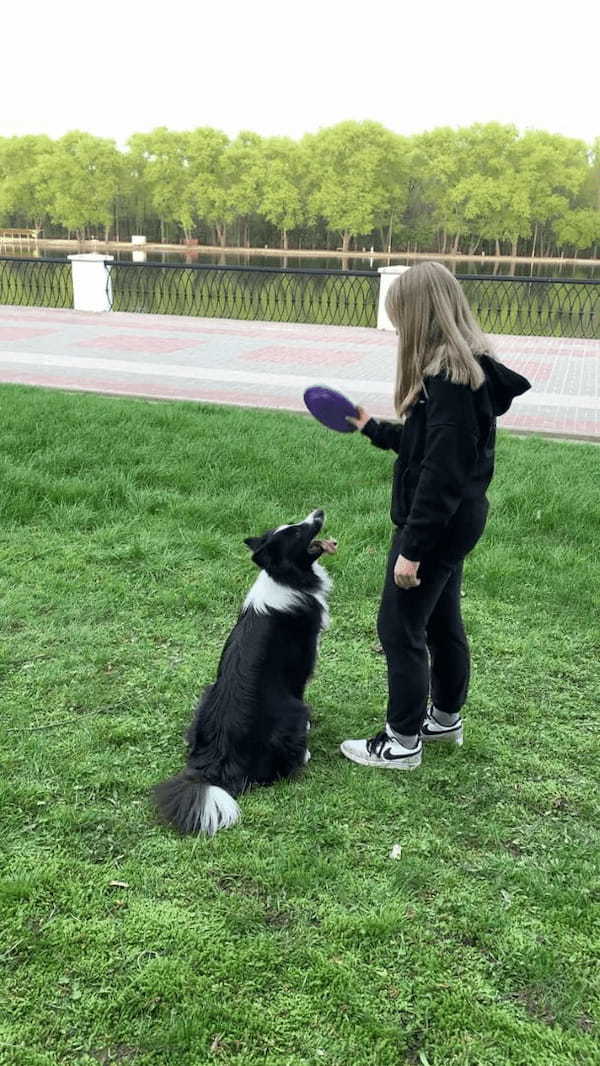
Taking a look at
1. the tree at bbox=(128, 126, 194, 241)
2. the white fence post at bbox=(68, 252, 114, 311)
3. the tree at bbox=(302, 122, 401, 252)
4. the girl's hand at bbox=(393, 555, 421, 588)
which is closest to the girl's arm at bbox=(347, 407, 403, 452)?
the girl's hand at bbox=(393, 555, 421, 588)

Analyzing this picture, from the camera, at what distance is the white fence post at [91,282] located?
654 inches

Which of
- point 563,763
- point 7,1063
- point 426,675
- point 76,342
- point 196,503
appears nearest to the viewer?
point 7,1063

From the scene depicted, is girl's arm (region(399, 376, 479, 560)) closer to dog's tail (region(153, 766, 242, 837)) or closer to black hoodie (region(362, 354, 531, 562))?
black hoodie (region(362, 354, 531, 562))

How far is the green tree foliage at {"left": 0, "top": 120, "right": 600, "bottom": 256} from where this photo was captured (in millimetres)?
65312

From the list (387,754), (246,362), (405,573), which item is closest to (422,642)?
(405,573)

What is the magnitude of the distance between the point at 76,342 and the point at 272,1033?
39.2 feet

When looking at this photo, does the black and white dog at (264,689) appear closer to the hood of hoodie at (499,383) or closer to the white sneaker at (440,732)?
the white sneaker at (440,732)

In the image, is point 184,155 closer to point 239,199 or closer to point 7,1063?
point 239,199

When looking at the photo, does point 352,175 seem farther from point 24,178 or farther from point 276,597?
point 276,597

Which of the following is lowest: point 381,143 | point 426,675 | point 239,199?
point 426,675

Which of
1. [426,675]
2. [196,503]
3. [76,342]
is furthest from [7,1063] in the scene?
[76,342]

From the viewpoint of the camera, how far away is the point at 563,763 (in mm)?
3188

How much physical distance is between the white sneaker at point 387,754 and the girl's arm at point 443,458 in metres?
0.93

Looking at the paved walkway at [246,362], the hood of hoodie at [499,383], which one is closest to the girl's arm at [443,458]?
the hood of hoodie at [499,383]
